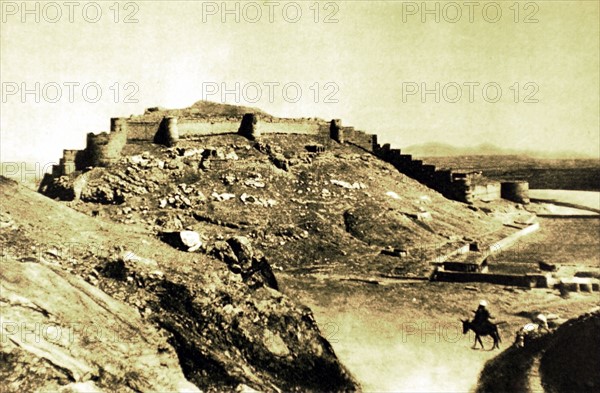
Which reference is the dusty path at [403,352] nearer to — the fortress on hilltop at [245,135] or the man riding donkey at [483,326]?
the man riding donkey at [483,326]

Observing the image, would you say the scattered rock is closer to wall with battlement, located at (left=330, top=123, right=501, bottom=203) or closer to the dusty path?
the dusty path

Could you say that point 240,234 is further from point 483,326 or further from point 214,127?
point 214,127

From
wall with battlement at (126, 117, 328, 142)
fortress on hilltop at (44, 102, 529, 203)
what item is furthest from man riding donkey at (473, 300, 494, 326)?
wall with battlement at (126, 117, 328, 142)

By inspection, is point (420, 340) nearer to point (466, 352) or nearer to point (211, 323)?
point (466, 352)

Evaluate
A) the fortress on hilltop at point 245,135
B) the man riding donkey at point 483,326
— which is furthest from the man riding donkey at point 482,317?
the fortress on hilltop at point 245,135

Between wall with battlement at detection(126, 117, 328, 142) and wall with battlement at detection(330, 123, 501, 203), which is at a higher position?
wall with battlement at detection(126, 117, 328, 142)

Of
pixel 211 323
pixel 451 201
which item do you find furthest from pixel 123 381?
pixel 451 201

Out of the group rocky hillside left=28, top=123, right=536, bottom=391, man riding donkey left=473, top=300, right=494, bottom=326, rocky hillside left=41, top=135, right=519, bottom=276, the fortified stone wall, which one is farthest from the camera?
the fortified stone wall
